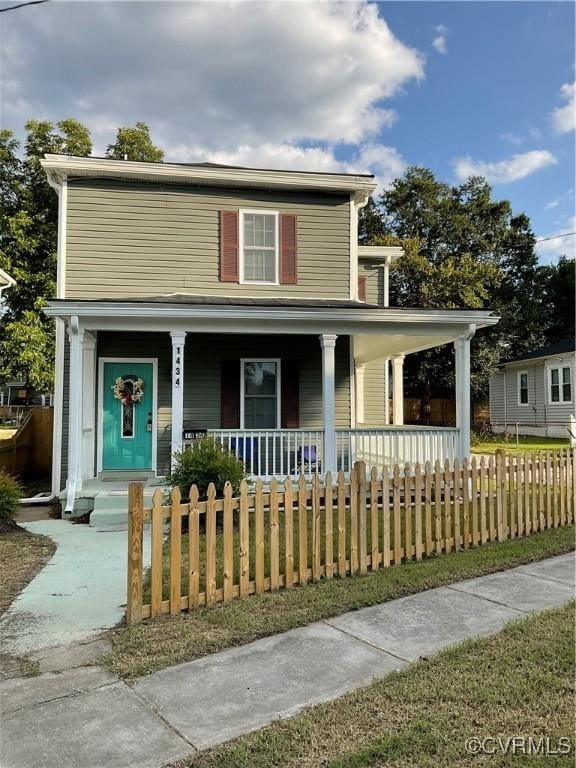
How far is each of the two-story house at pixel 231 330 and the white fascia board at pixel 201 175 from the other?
2 centimetres

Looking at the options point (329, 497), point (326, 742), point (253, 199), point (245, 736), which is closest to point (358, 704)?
point (326, 742)

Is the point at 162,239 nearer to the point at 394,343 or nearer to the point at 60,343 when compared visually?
the point at 60,343

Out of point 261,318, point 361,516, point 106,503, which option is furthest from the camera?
point 261,318

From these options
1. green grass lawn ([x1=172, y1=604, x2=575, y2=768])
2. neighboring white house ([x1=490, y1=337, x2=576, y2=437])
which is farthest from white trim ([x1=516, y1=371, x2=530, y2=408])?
green grass lawn ([x1=172, y1=604, x2=575, y2=768])

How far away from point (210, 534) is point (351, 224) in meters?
8.94

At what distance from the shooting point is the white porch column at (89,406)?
405 inches

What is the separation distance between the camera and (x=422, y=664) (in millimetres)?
3473

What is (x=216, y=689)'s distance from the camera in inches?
126

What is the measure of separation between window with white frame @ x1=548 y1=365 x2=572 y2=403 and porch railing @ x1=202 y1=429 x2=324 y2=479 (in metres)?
17.7

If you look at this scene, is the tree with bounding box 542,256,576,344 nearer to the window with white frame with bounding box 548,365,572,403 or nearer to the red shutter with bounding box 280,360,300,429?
the window with white frame with bounding box 548,365,572,403

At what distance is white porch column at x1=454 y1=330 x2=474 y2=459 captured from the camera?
9914 millimetres

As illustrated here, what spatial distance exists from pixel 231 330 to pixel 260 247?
111 inches

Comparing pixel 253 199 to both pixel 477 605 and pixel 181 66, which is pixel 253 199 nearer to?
pixel 181 66

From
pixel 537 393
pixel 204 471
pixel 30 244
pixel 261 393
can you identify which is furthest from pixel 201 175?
pixel 537 393
